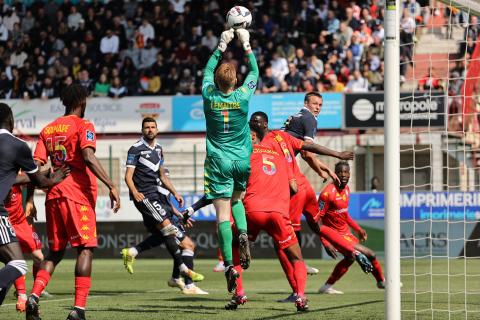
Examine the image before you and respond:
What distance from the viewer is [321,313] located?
431 inches

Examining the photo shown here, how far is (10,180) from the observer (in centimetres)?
912

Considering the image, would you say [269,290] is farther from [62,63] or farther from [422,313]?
[62,63]

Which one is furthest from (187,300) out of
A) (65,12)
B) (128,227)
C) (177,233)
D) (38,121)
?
(65,12)

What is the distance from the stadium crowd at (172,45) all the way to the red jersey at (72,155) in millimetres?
19513

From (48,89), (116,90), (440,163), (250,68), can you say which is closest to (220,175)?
(250,68)

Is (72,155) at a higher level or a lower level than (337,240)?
higher

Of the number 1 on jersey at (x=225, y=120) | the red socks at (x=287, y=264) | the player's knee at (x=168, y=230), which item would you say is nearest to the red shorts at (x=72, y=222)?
the number 1 on jersey at (x=225, y=120)

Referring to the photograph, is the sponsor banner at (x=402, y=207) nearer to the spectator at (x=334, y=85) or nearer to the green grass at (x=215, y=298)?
the green grass at (x=215, y=298)

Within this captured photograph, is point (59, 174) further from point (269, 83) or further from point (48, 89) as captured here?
point (48, 89)

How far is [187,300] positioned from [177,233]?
1992mm

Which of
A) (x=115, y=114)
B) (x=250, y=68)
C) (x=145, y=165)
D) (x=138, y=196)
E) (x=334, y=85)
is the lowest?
(x=138, y=196)

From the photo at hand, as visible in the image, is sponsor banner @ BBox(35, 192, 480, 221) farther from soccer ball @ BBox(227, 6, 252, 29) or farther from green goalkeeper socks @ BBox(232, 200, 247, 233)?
soccer ball @ BBox(227, 6, 252, 29)

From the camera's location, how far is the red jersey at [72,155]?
9984mm

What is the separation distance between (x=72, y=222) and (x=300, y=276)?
2686 mm
